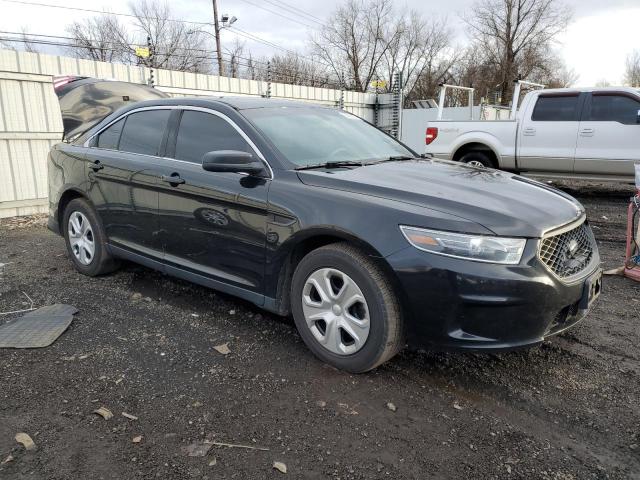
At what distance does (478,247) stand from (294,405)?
4.19ft

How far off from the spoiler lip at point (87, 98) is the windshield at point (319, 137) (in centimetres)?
359

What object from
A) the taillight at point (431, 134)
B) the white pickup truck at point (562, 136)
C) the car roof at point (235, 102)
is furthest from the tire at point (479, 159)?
the car roof at point (235, 102)

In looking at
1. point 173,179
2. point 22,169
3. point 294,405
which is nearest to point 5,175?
point 22,169

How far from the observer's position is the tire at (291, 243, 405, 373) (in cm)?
276

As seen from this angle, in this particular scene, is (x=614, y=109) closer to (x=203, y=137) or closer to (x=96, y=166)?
(x=203, y=137)

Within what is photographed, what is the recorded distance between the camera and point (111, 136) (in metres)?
4.62

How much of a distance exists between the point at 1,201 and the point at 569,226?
807 cm

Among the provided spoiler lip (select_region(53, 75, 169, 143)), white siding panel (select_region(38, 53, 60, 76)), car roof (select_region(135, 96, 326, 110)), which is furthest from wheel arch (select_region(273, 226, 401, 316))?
white siding panel (select_region(38, 53, 60, 76))

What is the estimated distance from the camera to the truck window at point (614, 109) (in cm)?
816

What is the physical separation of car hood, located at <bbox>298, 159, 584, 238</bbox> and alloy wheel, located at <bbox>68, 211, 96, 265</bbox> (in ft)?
8.51

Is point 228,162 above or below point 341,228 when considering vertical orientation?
above

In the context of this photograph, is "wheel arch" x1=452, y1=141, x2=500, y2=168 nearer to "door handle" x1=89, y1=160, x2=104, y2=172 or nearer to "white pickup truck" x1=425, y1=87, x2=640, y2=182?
"white pickup truck" x1=425, y1=87, x2=640, y2=182

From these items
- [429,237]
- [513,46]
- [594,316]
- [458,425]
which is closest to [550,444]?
[458,425]

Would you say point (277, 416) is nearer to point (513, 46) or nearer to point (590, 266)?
point (590, 266)
